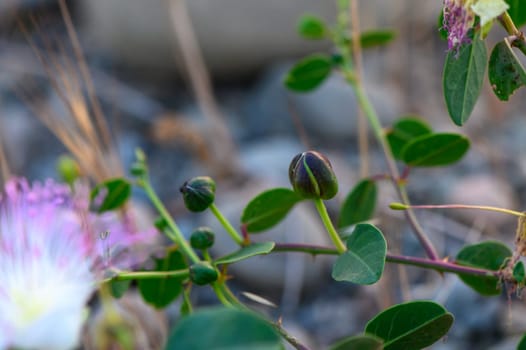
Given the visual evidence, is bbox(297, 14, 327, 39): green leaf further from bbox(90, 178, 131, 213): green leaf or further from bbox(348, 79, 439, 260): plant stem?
bbox(90, 178, 131, 213): green leaf

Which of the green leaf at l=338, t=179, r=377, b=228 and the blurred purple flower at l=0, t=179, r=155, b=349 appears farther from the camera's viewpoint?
the green leaf at l=338, t=179, r=377, b=228

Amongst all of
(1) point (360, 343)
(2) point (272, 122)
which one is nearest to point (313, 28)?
(1) point (360, 343)

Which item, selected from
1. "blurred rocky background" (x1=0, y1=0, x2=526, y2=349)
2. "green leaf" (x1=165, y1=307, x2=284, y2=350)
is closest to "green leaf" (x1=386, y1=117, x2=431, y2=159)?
"blurred rocky background" (x1=0, y1=0, x2=526, y2=349)

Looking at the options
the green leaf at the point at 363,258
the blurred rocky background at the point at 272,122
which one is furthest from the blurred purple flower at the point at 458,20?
the blurred rocky background at the point at 272,122

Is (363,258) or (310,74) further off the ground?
(310,74)

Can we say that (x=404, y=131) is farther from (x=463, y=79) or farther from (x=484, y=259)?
(x=463, y=79)

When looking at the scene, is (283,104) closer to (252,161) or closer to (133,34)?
(252,161)
